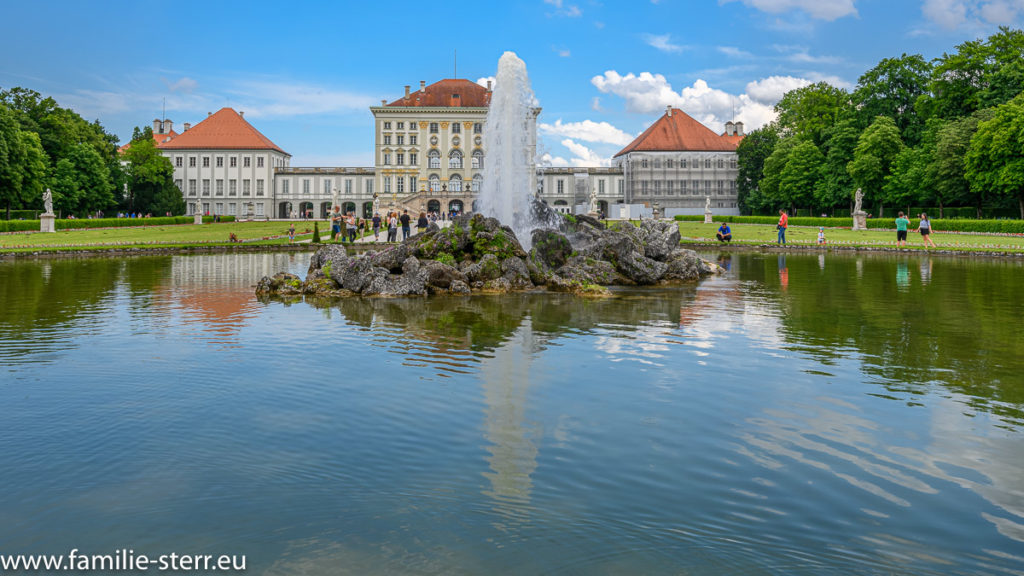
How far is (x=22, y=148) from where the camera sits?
55.4 metres

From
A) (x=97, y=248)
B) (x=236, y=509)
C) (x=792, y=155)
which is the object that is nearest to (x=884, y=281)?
(x=236, y=509)

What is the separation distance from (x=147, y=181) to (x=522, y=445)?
91.1m

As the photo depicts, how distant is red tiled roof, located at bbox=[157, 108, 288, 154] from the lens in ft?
353

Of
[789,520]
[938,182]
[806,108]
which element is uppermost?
[806,108]

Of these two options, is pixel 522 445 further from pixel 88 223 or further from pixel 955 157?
pixel 88 223

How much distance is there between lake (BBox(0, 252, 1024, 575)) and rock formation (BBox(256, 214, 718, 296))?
17.4 ft

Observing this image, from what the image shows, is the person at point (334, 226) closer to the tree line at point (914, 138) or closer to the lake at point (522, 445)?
the lake at point (522, 445)

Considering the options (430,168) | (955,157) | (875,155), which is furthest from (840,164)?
(430,168)

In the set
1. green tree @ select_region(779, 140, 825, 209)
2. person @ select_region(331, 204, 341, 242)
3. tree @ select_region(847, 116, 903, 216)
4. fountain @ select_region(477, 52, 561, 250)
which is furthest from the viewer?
green tree @ select_region(779, 140, 825, 209)

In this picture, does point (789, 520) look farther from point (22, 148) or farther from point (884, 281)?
point (22, 148)

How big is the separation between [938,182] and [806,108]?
1006 inches

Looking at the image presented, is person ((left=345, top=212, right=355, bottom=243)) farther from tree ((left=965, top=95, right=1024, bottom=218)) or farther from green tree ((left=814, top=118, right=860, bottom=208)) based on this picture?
green tree ((left=814, top=118, right=860, bottom=208))

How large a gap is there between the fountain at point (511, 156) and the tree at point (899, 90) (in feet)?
162

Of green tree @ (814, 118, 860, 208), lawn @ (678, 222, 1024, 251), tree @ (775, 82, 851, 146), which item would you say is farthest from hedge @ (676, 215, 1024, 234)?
tree @ (775, 82, 851, 146)
